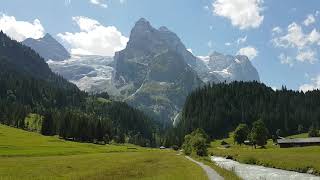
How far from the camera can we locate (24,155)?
105m

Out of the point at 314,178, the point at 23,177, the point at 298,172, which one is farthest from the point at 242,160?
the point at 23,177

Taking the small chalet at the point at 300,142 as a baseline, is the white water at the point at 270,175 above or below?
below

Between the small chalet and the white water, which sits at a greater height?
the small chalet

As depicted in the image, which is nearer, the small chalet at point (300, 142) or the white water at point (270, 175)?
the white water at point (270, 175)

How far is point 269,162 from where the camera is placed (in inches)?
3984

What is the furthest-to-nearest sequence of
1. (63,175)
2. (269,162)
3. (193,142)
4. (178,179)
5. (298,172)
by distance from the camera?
(193,142) < (269,162) < (298,172) < (63,175) < (178,179)

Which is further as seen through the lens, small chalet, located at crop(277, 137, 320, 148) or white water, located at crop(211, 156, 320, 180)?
small chalet, located at crop(277, 137, 320, 148)

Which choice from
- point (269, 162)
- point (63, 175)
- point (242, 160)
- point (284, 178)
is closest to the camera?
point (63, 175)

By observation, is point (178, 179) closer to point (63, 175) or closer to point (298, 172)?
point (63, 175)

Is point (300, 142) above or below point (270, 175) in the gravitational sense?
above

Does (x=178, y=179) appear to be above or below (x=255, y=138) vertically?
below

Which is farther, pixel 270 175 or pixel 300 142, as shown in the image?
pixel 300 142

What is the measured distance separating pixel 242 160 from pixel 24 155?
52.9 m

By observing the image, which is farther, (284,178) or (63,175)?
(284,178)
